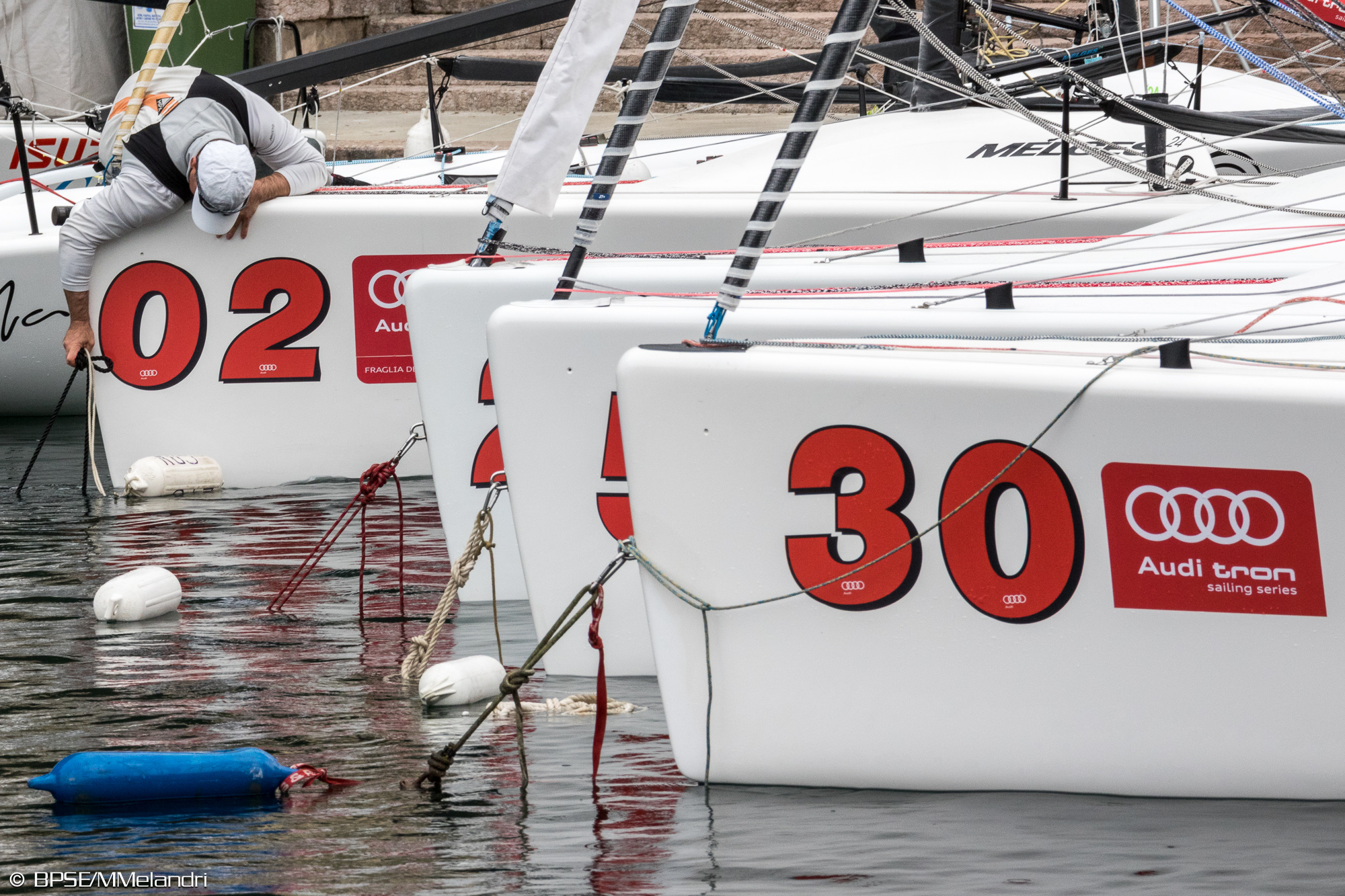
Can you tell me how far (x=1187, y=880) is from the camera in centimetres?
288

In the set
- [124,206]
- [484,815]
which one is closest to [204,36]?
[124,206]

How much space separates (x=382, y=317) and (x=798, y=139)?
12.3 ft

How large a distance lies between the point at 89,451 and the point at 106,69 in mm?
10375

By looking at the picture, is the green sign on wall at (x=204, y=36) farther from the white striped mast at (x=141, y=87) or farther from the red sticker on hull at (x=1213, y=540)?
the red sticker on hull at (x=1213, y=540)

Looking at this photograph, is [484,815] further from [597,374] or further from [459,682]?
[597,374]

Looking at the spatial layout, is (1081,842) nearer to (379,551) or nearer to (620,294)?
(620,294)

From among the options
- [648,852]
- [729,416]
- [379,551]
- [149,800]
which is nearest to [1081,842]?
[648,852]

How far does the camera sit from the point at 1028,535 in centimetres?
326

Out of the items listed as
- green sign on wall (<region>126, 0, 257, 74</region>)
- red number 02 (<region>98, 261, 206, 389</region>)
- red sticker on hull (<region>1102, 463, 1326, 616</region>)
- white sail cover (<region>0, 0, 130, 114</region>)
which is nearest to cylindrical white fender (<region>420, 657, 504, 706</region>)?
red sticker on hull (<region>1102, 463, 1326, 616</region>)

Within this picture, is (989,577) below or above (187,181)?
below

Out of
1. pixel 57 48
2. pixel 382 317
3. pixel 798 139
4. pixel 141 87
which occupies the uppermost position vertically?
pixel 57 48

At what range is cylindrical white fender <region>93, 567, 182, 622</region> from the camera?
486cm

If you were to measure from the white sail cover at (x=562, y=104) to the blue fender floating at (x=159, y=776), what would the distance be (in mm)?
1570

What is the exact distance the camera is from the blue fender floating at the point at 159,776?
3359mm
